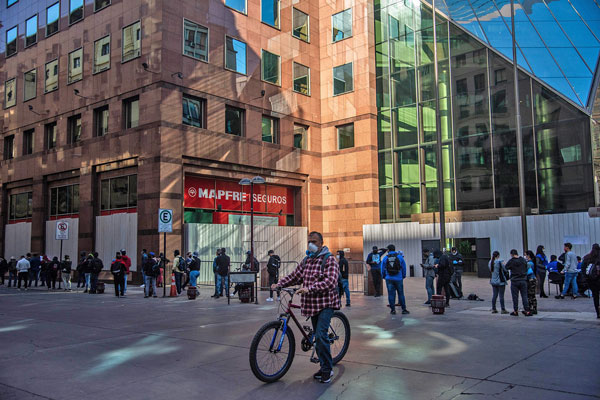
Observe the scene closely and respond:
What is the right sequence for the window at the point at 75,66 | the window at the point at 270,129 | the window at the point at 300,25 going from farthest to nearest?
the window at the point at 300,25, the window at the point at 270,129, the window at the point at 75,66

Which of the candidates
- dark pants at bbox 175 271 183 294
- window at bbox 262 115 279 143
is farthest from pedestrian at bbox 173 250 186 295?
window at bbox 262 115 279 143

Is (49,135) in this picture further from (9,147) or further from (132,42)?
(132,42)

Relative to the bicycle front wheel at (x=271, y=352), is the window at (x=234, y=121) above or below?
above

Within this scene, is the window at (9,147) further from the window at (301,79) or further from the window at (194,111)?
the window at (301,79)

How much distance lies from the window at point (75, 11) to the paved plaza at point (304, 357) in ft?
80.4

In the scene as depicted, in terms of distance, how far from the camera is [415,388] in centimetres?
602

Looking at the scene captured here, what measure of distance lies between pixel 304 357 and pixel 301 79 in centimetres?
3003

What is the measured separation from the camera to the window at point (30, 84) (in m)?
34.7

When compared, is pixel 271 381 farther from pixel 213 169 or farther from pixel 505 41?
pixel 505 41

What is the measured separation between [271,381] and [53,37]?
34521mm

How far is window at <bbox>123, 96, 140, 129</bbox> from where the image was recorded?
91.6 ft

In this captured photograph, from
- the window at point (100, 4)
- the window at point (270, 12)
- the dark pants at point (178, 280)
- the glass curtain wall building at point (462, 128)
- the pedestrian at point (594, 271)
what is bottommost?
the dark pants at point (178, 280)

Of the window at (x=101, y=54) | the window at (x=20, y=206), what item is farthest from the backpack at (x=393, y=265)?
the window at (x=20, y=206)

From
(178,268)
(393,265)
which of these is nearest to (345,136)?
(178,268)
